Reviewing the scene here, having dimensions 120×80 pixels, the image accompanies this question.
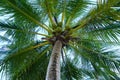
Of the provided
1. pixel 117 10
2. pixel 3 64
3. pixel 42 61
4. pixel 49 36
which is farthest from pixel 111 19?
pixel 3 64

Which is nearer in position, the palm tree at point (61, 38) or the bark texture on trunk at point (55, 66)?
the bark texture on trunk at point (55, 66)

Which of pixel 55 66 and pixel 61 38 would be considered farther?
pixel 61 38

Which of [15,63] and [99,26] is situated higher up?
[99,26]

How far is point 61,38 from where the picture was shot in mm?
7594

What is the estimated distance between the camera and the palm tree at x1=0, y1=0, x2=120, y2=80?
7.26 metres

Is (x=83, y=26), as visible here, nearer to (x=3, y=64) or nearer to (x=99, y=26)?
(x=99, y=26)

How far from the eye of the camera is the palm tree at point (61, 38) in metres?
7.26

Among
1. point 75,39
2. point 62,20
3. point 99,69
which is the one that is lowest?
point 99,69

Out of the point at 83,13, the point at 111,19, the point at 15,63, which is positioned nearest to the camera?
the point at 111,19

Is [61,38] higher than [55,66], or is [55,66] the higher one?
[61,38]

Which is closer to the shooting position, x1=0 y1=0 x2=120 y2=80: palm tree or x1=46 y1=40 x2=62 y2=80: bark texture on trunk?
x1=46 y1=40 x2=62 y2=80: bark texture on trunk

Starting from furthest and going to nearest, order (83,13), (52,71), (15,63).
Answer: (15,63) < (83,13) < (52,71)

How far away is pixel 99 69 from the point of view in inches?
342

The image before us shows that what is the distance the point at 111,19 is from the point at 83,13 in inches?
34.7
